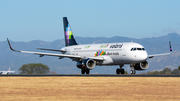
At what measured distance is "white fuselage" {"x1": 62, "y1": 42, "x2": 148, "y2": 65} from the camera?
47.2 metres

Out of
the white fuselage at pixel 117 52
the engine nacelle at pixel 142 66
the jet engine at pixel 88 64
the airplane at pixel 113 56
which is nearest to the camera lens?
the white fuselage at pixel 117 52

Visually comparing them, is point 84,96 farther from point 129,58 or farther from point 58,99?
point 129,58

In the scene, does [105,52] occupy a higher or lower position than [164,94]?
higher

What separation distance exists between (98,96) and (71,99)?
1921 mm

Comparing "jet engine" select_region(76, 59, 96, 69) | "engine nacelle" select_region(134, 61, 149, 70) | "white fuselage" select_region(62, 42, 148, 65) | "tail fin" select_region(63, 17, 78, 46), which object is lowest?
"engine nacelle" select_region(134, 61, 149, 70)

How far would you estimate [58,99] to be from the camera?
19688mm

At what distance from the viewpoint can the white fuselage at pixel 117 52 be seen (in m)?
47.2

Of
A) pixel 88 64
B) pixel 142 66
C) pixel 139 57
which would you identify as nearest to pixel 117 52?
pixel 139 57

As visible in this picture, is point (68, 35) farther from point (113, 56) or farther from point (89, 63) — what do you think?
point (113, 56)

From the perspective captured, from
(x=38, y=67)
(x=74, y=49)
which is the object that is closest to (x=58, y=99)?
(x=74, y=49)

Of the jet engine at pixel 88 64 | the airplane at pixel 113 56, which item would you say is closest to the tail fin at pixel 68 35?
the airplane at pixel 113 56

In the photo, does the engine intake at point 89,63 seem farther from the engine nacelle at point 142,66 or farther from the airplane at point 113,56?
the engine nacelle at point 142,66

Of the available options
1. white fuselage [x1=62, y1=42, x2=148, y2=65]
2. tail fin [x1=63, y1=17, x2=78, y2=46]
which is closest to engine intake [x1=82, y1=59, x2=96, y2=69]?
white fuselage [x1=62, y1=42, x2=148, y2=65]

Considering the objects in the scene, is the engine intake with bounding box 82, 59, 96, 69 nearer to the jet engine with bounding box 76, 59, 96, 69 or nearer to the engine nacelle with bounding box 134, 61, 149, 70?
the jet engine with bounding box 76, 59, 96, 69
